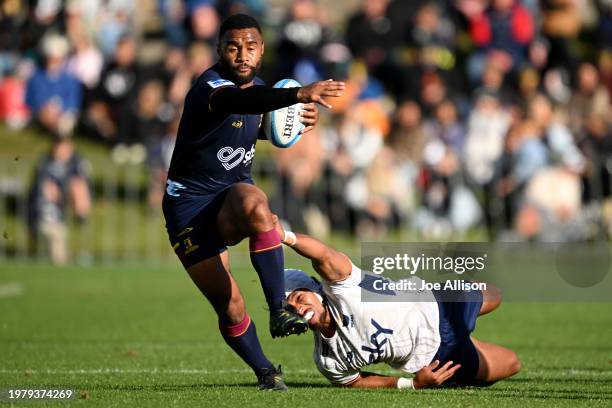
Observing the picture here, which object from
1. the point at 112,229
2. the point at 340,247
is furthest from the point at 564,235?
the point at 112,229

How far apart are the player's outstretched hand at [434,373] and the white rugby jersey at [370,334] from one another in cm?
5

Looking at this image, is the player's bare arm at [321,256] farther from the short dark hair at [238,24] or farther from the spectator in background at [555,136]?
the spectator in background at [555,136]

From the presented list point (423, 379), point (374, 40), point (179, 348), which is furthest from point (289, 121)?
point (374, 40)

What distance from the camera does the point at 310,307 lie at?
866 cm

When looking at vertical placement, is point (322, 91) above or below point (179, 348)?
above

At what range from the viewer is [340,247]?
20.4 meters

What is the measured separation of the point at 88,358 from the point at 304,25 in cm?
1183

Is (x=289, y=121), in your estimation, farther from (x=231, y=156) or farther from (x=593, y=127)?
(x=593, y=127)

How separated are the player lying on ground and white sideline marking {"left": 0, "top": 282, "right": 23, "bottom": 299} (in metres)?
8.82

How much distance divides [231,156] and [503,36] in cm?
1553

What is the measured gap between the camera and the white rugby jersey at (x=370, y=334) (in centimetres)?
884

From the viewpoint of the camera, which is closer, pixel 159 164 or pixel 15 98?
pixel 159 164

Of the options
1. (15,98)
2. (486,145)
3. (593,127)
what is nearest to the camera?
(593,127)

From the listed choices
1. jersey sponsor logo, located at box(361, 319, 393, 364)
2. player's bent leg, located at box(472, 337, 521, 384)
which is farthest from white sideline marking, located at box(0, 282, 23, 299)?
player's bent leg, located at box(472, 337, 521, 384)
